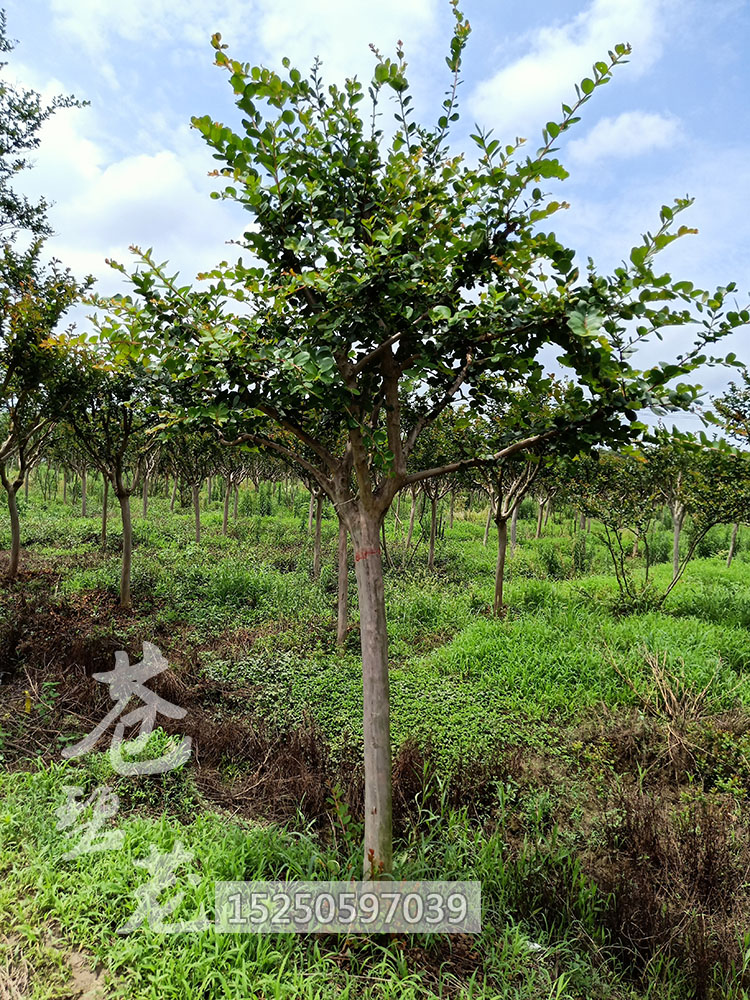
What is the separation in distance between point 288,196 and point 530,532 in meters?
20.6

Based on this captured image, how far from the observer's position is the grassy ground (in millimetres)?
2537

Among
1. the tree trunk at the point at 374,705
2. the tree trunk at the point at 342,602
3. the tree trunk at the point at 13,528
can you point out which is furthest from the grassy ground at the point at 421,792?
the tree trunk at the point at 13,528

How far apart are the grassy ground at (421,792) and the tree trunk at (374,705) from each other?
1.13ft

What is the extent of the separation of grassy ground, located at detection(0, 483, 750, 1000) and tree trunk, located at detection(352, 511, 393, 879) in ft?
1.13

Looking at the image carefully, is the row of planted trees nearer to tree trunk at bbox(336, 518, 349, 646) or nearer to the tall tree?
the tall tree

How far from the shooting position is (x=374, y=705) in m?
2.83

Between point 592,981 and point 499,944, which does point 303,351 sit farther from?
point 592,981

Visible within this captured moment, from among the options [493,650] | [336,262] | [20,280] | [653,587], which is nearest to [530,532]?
[653,587]

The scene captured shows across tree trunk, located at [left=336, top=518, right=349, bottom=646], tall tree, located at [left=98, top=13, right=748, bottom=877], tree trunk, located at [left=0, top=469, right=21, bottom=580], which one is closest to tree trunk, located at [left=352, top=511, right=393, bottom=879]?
tall tree, located at [left=98, top=13, right=748, bottom=877]

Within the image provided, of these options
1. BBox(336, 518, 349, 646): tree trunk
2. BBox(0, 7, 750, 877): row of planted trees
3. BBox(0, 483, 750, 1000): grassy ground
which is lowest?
BBox(0, 483, 750, 1000): grassy ground

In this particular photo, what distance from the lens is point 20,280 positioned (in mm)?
6473

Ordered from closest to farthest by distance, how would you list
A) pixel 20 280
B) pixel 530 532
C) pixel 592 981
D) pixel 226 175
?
pixel 226 175, pixel 592 981, pixel 20 280, pixel 530 532

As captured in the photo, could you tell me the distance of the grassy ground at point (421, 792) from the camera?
2537 millimetres

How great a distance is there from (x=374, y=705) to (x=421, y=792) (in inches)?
67.5
